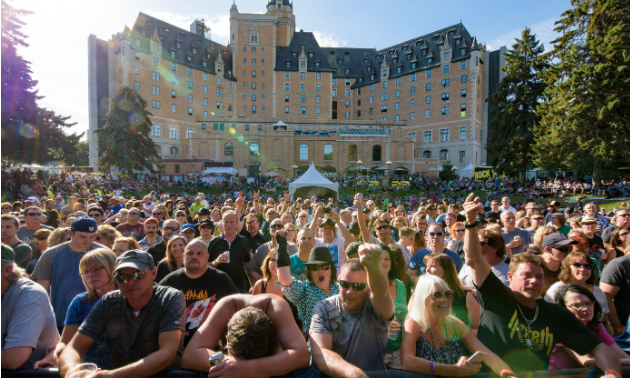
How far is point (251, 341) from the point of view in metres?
2.24

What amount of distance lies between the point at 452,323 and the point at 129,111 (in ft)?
147

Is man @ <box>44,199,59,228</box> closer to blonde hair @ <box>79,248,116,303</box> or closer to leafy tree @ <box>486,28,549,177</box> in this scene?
blonde hair @ <box>79,248,116,303</box>

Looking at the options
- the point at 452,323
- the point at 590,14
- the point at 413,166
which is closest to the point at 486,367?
the point at 452,323

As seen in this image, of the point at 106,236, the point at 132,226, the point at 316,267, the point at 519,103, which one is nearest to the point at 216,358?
the point at 316,267

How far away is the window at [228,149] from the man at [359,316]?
2117 inches

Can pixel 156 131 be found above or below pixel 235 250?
above

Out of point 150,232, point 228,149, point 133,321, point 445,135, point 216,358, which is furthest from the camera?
point 445,135

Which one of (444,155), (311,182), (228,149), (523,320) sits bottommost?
(523,320)

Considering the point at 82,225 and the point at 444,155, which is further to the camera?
the point at 444,155

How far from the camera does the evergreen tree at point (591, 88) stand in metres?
22.6

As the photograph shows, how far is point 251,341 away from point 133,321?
1.10 metres

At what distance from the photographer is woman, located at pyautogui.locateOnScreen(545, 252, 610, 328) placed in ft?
11.2

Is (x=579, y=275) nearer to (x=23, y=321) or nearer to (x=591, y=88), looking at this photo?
(x=23, y=321)

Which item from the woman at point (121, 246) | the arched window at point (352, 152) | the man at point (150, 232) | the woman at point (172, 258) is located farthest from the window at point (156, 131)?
the woman at point (172, 258)
